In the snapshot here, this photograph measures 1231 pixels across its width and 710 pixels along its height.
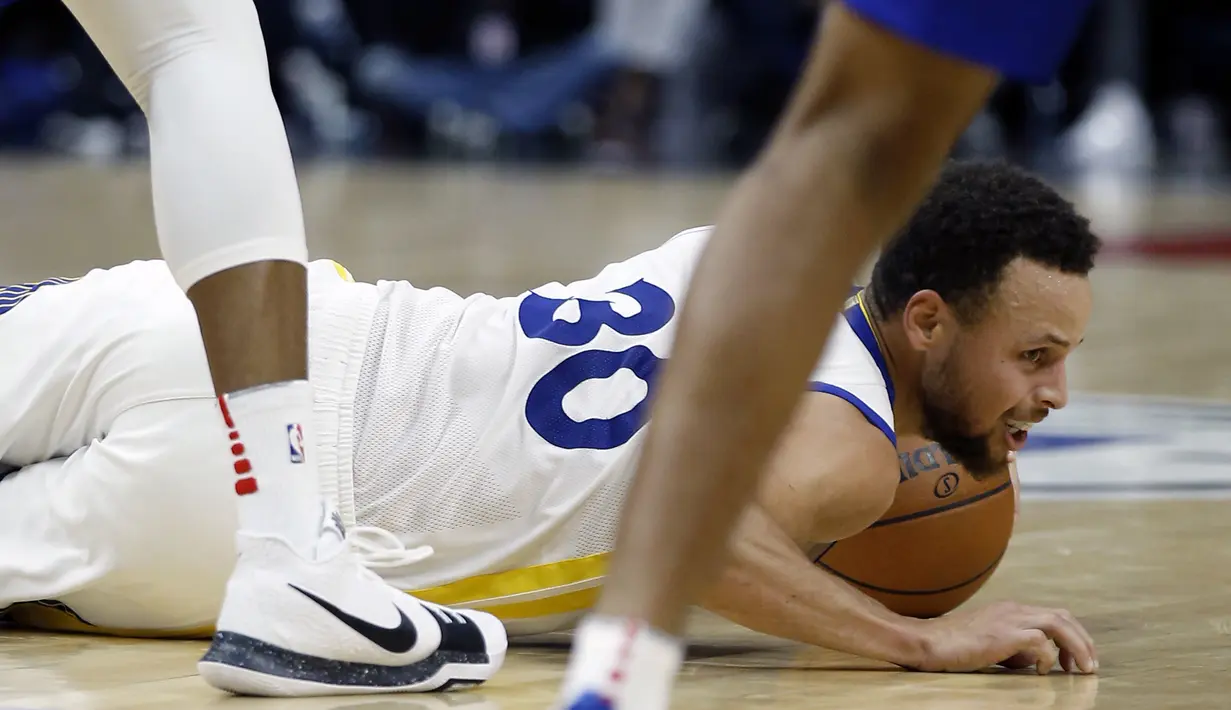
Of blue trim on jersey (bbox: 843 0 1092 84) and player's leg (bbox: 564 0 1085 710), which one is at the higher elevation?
blue trim on jersey (bbox: 843 0 1092 84)

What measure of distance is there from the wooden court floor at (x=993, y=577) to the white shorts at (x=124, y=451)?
79 millimetres

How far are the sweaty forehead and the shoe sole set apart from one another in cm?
88

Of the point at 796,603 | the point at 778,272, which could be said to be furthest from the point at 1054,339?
the point at 778,272

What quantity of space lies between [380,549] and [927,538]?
848 mm

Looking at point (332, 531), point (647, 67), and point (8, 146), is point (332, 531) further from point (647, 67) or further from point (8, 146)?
point (8, 146)

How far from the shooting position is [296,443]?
7.34 feet

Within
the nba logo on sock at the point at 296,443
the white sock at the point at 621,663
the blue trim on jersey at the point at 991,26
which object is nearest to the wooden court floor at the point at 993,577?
the nba logo on sock at the point at 296,443

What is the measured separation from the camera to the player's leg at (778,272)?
62.3 inches

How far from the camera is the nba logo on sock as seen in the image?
7.32ft

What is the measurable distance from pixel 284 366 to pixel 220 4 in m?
0.44

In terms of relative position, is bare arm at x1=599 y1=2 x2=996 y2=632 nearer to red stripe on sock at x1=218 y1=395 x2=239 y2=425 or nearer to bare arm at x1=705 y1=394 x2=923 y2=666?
red stripe on sock at x1=218 y1=395 x2=239 y2=425

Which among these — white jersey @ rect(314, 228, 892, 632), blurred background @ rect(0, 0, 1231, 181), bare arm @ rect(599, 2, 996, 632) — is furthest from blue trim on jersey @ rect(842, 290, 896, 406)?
blurred background @ rect(0, 0, 1231, 181)

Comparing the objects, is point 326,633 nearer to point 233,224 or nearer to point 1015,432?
point 233,224

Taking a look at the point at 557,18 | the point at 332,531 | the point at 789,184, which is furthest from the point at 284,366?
the point at 557,18
